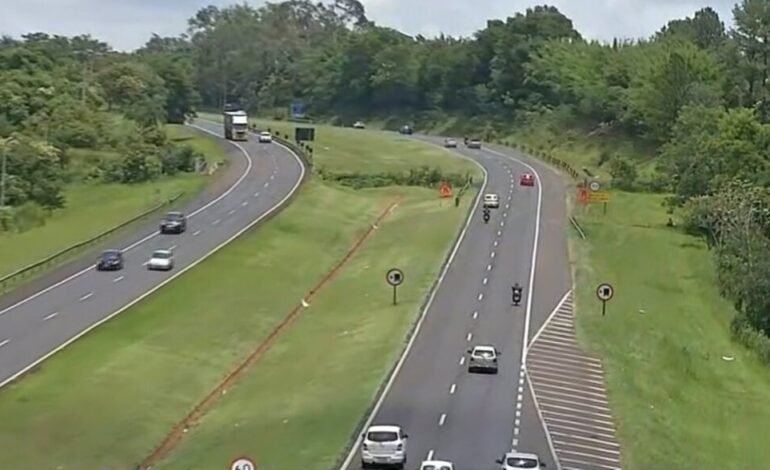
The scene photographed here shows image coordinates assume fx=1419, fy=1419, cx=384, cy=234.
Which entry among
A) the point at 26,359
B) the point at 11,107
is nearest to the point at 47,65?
the point at 11,107

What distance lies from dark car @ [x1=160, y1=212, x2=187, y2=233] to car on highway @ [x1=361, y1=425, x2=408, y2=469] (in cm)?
5747

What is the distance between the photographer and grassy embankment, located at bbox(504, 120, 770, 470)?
5438 cm

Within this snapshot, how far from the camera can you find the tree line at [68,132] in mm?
118938

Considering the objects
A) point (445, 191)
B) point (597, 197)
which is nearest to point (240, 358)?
point (597, 197)

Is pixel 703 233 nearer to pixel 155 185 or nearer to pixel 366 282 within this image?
pixel 366 282

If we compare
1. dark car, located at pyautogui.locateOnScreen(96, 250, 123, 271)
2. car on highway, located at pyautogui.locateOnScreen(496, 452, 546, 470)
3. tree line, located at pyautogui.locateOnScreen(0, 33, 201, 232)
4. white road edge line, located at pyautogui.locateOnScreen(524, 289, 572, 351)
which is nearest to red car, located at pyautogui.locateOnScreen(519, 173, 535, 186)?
tree line, located at pyautogui.locateOnScreen(0, 33, 201, 232)

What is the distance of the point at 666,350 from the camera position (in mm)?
70688

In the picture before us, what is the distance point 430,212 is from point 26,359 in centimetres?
5710

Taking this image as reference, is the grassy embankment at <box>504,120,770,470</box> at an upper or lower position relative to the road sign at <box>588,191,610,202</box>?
lower

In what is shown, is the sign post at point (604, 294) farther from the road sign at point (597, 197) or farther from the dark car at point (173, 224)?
the dark car at point (173, 224)

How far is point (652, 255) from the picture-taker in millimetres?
97750

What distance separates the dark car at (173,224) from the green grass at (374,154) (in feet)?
140

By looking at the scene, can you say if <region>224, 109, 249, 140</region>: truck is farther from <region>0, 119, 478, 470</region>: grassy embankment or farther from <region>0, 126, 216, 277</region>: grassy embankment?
<region>0, 119, 478, 470</region>: grassy embankment

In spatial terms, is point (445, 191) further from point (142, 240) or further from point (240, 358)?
point (240, 358)
